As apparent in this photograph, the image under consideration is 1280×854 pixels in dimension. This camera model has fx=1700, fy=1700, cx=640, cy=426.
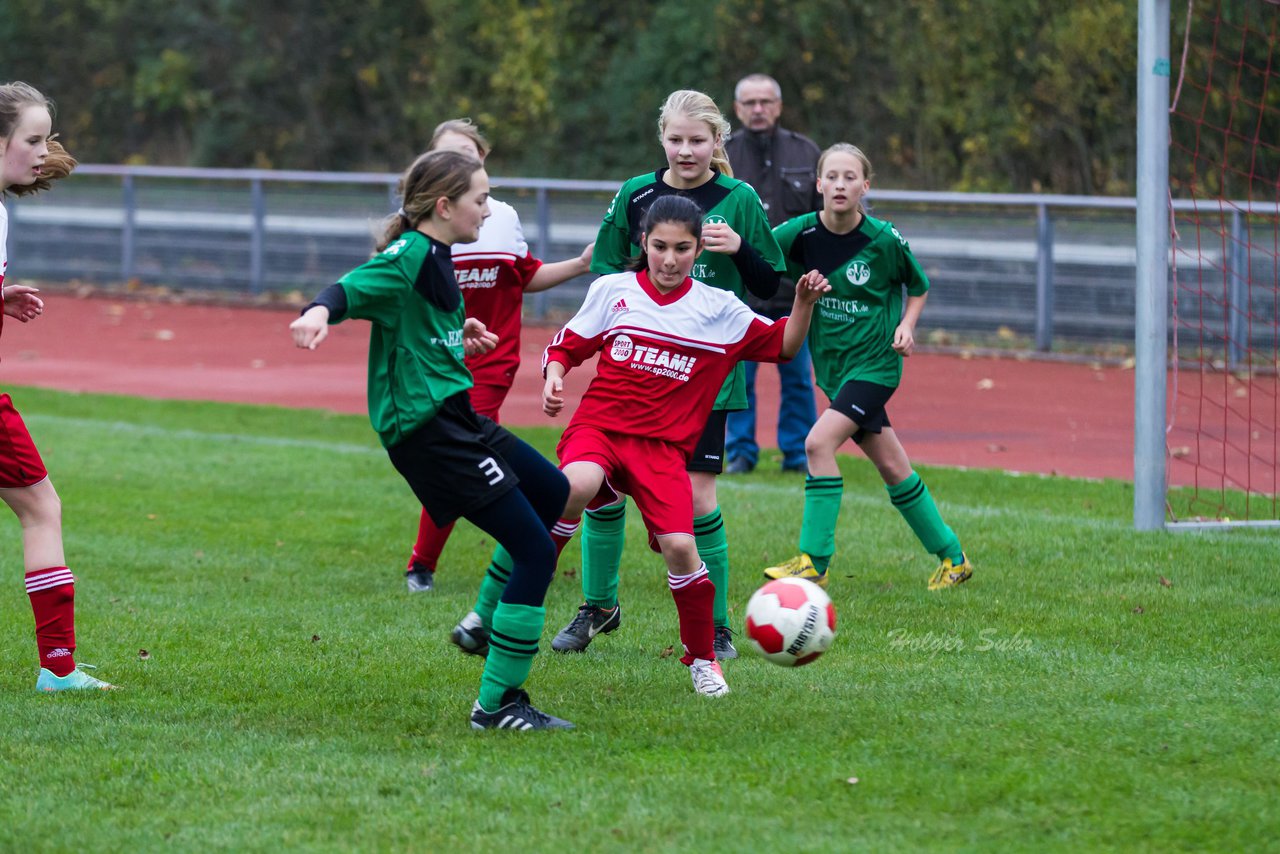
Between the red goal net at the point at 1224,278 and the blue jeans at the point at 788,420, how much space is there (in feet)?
6.84

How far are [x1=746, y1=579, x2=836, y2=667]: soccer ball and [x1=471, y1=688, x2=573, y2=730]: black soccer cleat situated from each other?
67cm

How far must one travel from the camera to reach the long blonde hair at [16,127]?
17.2ft

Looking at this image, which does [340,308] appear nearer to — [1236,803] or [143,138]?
[1236,803]

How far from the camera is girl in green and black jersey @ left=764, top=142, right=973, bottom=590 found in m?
7.05

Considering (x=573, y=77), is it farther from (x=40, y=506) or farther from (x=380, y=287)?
(x=380, y=287)

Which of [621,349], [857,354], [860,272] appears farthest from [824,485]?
[621,349]

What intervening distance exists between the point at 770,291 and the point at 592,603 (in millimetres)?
1283

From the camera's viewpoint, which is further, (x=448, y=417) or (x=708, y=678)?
(x=708, y=678)

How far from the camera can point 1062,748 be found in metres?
4.65

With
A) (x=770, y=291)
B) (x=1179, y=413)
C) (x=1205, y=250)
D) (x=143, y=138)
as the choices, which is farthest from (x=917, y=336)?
(x=143, y=138)

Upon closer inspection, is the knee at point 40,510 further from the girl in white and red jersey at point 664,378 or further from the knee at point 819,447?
the knee at point 819,447

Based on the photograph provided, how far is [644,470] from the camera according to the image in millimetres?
5469

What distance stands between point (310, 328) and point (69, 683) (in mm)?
1850

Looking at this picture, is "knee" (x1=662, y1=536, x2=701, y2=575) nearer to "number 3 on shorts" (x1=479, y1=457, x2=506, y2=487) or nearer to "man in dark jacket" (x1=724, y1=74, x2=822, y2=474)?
"number 3 on shorts" (x1=479, y1=457, x2=506, y2=487)
